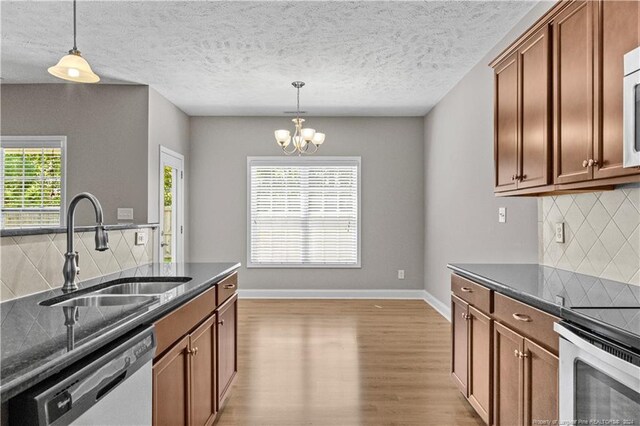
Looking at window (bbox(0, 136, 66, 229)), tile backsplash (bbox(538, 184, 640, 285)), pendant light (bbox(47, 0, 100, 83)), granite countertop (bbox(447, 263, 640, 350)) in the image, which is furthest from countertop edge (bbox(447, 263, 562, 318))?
window (bbox(0, 136, 66, 229))

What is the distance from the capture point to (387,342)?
415 centimetres

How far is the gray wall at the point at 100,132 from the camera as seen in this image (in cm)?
484

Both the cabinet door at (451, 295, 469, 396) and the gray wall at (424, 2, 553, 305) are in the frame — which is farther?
the gray wall at (424, 2, 553, 305)

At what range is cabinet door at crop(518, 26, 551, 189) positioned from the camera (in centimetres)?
225

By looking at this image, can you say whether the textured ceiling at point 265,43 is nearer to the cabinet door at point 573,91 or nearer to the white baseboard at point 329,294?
the cabinet door at point 573,91

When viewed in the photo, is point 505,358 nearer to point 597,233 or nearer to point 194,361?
point 597,233

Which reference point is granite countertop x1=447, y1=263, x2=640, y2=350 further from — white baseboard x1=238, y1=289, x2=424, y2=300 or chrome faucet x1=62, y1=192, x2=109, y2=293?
white baseboard x1=238, y1=289, x2=424, y2=300

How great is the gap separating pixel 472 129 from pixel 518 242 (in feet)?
4.85

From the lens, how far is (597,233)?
2264 mm

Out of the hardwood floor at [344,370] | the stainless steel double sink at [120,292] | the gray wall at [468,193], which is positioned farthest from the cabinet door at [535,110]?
the stainless steel double sink at [120,292]

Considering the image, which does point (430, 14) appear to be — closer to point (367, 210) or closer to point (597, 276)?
point (597, 276)

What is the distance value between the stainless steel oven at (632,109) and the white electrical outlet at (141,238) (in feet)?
9.02

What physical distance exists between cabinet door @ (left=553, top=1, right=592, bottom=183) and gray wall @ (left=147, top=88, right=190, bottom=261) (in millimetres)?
4222

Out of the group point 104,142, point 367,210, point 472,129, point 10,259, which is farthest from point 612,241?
point 104,142
